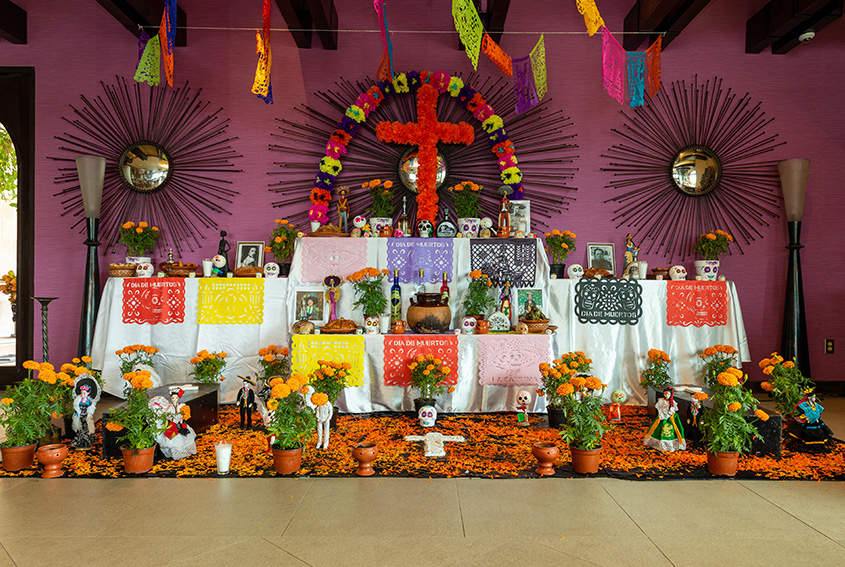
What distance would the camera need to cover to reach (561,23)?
17.9 ft

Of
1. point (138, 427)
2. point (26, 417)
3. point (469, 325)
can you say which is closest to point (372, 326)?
point (469, 325)

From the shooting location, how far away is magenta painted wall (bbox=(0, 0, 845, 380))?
5.27 metres

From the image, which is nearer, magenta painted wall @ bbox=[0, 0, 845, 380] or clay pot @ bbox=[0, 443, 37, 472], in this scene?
clay pot @ bbox=[0, 443, 37, 472]

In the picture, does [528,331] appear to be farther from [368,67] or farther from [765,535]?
[368,67]

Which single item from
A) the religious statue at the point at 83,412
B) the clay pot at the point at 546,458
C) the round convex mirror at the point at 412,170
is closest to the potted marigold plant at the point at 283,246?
the round convex mirror at the point at 412,170

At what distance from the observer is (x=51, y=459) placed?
9.30ft

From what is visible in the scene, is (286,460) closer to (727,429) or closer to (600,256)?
(727,429)

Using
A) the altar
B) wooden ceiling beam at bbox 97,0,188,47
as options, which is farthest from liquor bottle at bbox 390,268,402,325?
wooden ceiling beam at bbox 97,0,188,47

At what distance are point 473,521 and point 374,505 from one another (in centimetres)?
47

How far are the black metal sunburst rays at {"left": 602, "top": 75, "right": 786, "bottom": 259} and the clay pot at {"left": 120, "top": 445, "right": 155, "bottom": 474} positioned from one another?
14.7ft

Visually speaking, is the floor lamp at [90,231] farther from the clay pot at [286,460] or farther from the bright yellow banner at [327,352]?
the clay pot at [286,460]

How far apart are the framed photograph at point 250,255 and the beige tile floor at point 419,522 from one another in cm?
265

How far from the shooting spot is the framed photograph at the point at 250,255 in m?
5.14

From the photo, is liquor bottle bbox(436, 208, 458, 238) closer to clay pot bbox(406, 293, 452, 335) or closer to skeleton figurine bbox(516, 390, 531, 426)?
clay pot bbox(406, 293, 452, 335)
